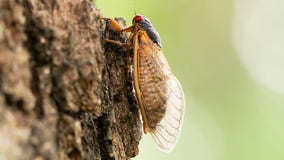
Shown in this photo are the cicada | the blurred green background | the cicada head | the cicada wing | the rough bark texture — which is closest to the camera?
the rough bark texture

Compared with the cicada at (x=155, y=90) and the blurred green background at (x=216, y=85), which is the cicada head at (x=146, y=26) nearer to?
the cicada at (x=155, y=90)

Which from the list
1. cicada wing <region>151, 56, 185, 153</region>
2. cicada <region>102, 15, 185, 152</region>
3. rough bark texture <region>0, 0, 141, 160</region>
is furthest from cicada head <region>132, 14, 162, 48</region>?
rough bark texture <region>0, 0, 141, 160</region>

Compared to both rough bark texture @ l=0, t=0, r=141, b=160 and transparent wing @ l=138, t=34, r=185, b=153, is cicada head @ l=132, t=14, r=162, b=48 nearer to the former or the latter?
transparent wing @ l=138, t=34, r=185, b=153

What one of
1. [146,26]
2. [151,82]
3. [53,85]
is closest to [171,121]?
[151,82]

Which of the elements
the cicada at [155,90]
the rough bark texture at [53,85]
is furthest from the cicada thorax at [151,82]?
the rough bark texture at [53,85]

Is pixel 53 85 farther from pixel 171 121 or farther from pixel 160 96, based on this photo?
pixel 171 121

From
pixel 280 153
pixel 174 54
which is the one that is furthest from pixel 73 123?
pixel 174 54

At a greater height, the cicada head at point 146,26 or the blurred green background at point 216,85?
the blurred green background at point 216,85
